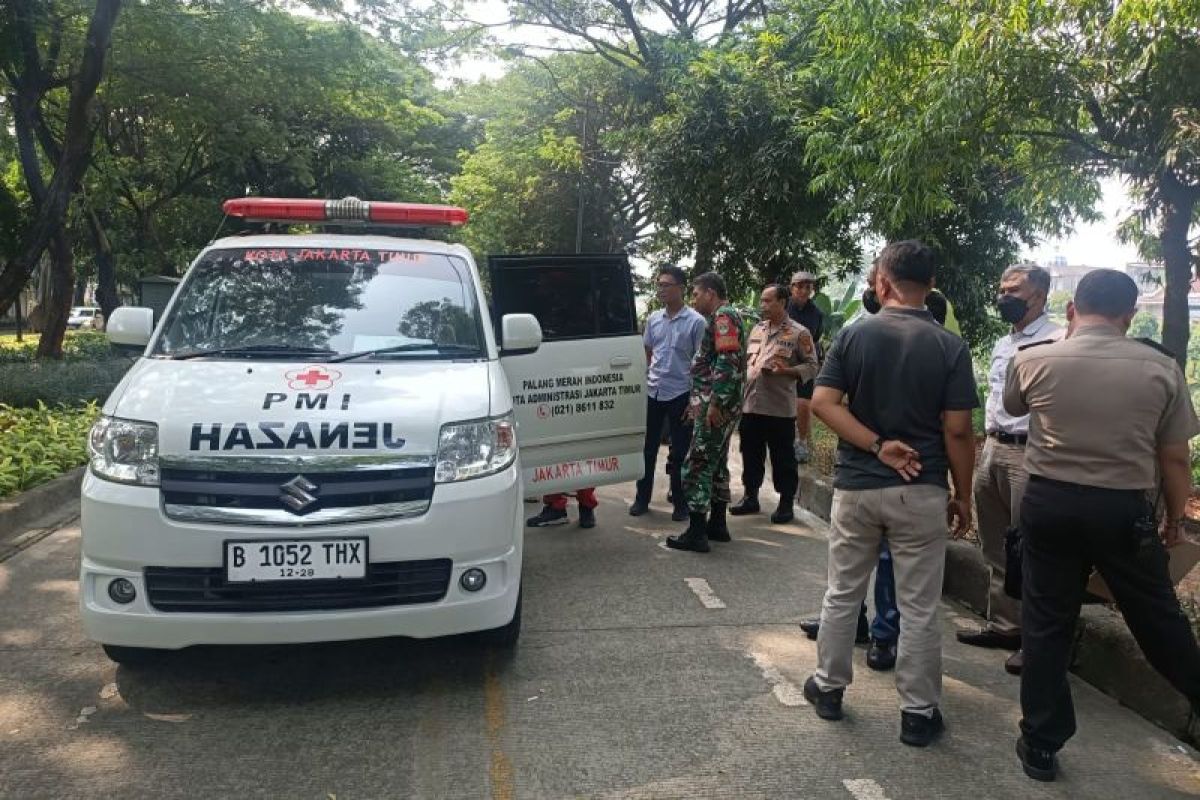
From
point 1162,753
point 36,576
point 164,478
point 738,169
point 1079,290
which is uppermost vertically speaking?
point 738,169

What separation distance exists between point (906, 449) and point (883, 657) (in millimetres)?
1303

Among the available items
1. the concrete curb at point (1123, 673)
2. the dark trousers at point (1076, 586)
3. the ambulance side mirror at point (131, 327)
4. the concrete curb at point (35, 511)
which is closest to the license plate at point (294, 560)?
the ambulance side mirror at point (131, 327)

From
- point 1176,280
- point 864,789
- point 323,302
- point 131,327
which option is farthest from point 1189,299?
point 131,327

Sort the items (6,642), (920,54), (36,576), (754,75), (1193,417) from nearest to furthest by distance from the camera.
Result: (1193,417)
(6,642)
(36,576)
(920,54)
(754,75)

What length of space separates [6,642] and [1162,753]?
16.0 feet

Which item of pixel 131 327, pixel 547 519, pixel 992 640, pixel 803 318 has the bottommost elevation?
pixel 547 519

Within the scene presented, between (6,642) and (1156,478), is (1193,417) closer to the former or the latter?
(1156,478)

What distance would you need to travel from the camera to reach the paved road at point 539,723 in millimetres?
3010

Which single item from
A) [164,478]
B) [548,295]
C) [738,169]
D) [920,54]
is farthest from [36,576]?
[738,169]

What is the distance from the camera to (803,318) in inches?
323

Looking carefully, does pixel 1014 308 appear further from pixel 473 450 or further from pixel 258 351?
pixel 258 351

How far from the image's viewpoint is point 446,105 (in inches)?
1179

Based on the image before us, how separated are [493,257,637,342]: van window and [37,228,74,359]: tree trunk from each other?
12544 millimetres

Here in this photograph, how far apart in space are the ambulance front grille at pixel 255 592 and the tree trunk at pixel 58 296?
1409 centimetres
